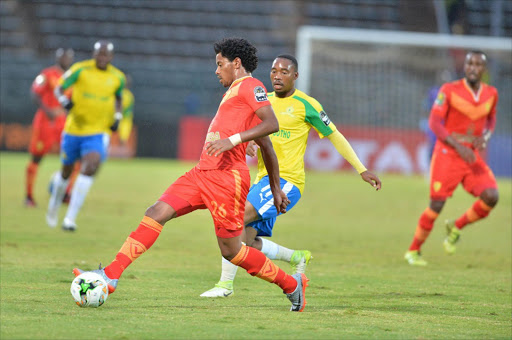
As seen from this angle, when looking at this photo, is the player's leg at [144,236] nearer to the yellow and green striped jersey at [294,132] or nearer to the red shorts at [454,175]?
the yellow and green striped jersey at [294,132]

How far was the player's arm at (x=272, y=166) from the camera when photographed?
6285 millimetres

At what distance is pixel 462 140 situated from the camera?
9914mm

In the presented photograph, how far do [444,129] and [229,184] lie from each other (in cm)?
426

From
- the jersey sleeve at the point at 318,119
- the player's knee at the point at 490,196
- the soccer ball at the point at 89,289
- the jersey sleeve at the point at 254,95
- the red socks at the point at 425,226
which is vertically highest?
the jersey sleeve at the point at 254,95

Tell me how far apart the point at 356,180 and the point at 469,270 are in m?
15.0

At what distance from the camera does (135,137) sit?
27859 millimetres

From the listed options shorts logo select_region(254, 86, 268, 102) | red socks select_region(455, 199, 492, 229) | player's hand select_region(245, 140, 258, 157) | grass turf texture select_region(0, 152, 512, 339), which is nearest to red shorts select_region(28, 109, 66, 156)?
grass turf texture select_region(0, 152, 512, 339)

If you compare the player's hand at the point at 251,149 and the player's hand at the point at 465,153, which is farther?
the player's hand at the point at 465,153

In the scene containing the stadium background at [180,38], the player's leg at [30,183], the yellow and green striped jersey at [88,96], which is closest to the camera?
the yellow and green striped jersey at [88,96]

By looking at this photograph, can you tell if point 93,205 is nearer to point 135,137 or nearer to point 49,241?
point 49,241

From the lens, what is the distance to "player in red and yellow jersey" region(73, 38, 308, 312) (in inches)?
241

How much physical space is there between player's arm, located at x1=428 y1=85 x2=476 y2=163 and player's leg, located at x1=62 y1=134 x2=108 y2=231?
180 inches

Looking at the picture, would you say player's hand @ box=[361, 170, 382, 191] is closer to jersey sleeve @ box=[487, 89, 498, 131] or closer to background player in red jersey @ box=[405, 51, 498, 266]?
background player in red jersey @ box=[405, 51, 498, 266]

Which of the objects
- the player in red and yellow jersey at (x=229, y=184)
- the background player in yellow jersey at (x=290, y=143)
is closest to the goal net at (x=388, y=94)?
the background player in yellow jersey at (x=290, y=143)
